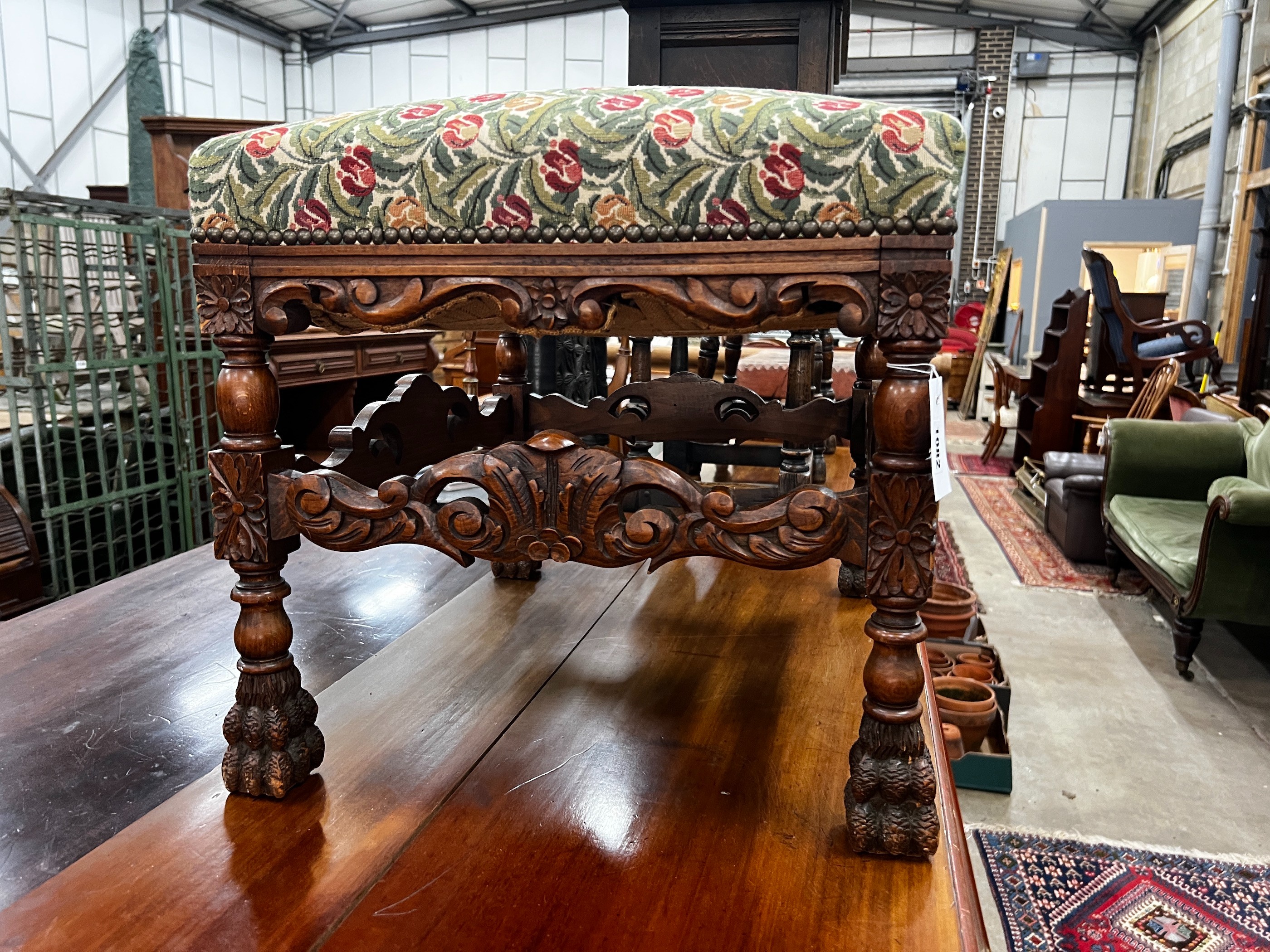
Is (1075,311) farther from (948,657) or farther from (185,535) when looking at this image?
(185,535)

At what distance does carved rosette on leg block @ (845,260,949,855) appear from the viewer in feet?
2.42

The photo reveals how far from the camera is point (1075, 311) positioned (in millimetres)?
4641

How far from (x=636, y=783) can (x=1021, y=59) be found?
11847 mm

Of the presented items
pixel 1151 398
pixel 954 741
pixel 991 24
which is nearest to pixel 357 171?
pixel 954 741

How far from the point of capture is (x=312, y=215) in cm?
82

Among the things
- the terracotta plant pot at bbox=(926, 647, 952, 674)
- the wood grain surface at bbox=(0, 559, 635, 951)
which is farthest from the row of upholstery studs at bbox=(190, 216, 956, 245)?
the terracotta plant pot at bbox=(926, 647, 952, 674)

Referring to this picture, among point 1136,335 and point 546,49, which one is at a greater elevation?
point 546,49

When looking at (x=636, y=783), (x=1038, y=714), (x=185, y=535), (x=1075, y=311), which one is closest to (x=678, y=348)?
(x=1038, y=714)

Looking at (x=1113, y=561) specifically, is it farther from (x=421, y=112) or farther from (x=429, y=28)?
(x=429, y=28)

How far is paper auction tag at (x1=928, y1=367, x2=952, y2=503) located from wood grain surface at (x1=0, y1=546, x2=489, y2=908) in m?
0.86

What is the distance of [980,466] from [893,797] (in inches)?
210

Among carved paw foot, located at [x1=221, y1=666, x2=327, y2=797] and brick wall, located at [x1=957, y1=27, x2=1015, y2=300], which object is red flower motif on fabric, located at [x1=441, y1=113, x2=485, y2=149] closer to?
carved paw foot, located at [x1=221, y1=666, x2=327, y2=797]

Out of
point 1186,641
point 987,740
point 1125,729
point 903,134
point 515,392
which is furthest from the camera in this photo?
point 1186,641

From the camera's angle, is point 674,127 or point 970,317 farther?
point 970,317
